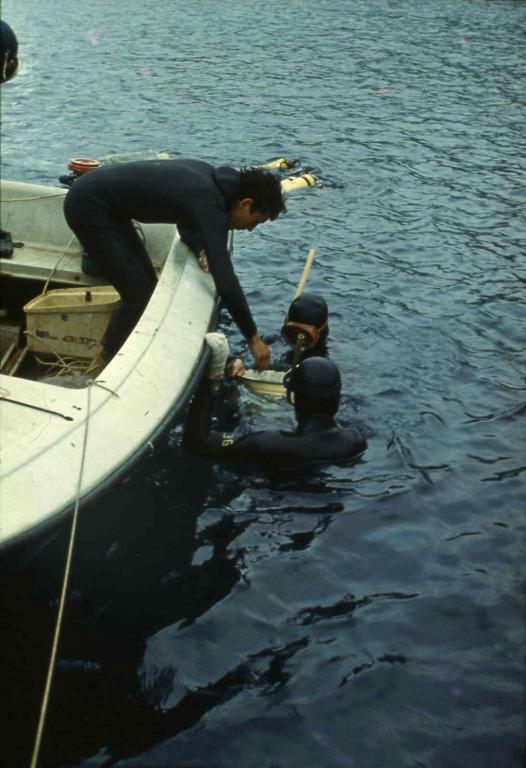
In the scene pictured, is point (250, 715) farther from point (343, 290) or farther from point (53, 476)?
point (343, 290)

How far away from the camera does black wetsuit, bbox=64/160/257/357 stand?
5719mm

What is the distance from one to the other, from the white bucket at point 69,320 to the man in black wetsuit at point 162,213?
0.60m

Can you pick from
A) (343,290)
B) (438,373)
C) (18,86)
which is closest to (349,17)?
(18,86)

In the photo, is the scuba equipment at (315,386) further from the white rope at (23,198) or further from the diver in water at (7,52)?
the white rope at (23,198)

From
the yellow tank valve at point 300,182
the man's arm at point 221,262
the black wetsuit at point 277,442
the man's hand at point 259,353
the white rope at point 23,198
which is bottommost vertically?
the yellow tank valve at point 300,182

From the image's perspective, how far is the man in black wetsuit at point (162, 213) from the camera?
225 inches

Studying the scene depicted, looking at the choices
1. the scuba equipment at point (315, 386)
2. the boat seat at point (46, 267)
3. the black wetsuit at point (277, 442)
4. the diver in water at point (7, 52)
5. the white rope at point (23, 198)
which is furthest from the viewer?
the white rope at point (23, 198)

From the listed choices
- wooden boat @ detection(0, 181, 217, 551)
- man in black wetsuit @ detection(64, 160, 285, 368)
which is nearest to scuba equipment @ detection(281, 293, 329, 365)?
wooden boat @ detection(0, 181, 217, 551)

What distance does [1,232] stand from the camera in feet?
25.3

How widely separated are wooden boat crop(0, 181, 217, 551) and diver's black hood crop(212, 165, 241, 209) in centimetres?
88

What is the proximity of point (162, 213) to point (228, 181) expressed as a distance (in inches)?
22.8

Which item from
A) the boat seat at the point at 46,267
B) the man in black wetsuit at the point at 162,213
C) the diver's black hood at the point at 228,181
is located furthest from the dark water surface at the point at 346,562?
the boat seat at the point at 46,267

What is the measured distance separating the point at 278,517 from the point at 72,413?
70.3 inches

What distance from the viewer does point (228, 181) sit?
18.9ft
